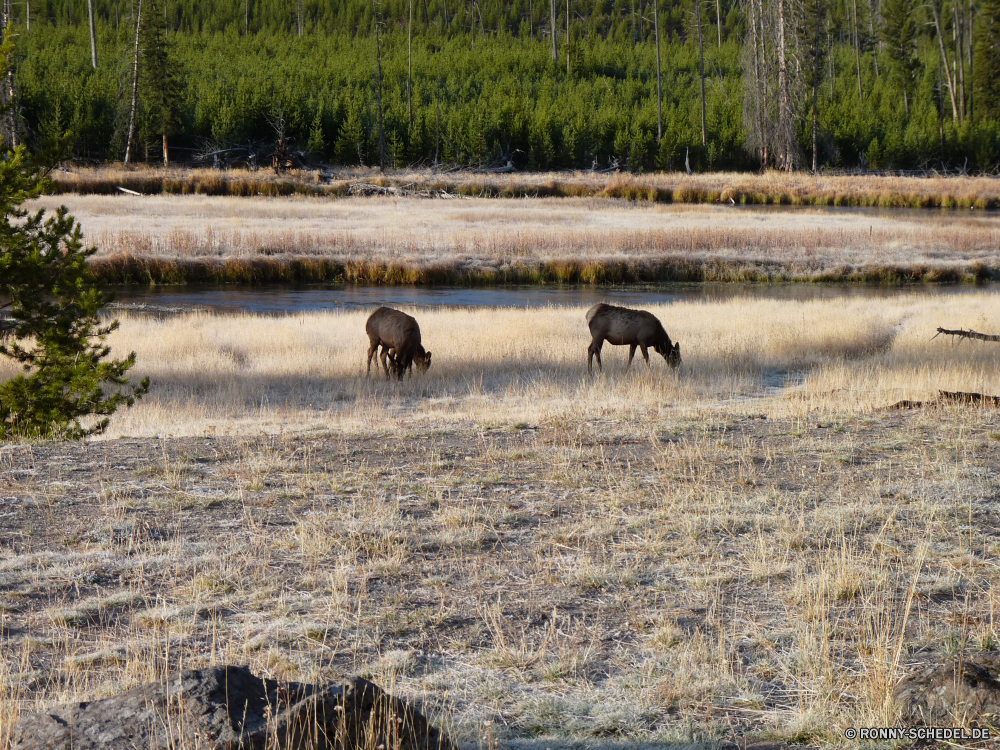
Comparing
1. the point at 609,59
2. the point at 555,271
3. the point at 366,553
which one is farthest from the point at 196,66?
the point at 366,553

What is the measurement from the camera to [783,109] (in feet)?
207

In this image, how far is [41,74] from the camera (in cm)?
7544

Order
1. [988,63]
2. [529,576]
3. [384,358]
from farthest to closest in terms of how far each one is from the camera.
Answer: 1. [988,63]
2. [384,358]
3. [529,576]

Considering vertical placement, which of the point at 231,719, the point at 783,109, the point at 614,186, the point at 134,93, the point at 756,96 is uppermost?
the point at 134,93

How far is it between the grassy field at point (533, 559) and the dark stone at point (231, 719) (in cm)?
31

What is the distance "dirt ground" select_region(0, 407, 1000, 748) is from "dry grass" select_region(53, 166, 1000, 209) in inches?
1967

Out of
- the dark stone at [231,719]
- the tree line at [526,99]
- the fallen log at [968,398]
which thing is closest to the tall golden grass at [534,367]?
the fallen log at [968,398]

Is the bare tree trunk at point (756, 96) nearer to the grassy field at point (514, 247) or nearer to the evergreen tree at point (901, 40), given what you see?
the grassy field at point (514, 247)

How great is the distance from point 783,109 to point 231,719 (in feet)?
213

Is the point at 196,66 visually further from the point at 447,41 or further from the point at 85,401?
the point at 85,401

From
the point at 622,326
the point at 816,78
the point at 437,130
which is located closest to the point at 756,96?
the point at 816,78

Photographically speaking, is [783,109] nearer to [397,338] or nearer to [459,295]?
[459,295]

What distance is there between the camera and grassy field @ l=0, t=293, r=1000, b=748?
4.69m

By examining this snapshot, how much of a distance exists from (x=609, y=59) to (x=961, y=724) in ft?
340
